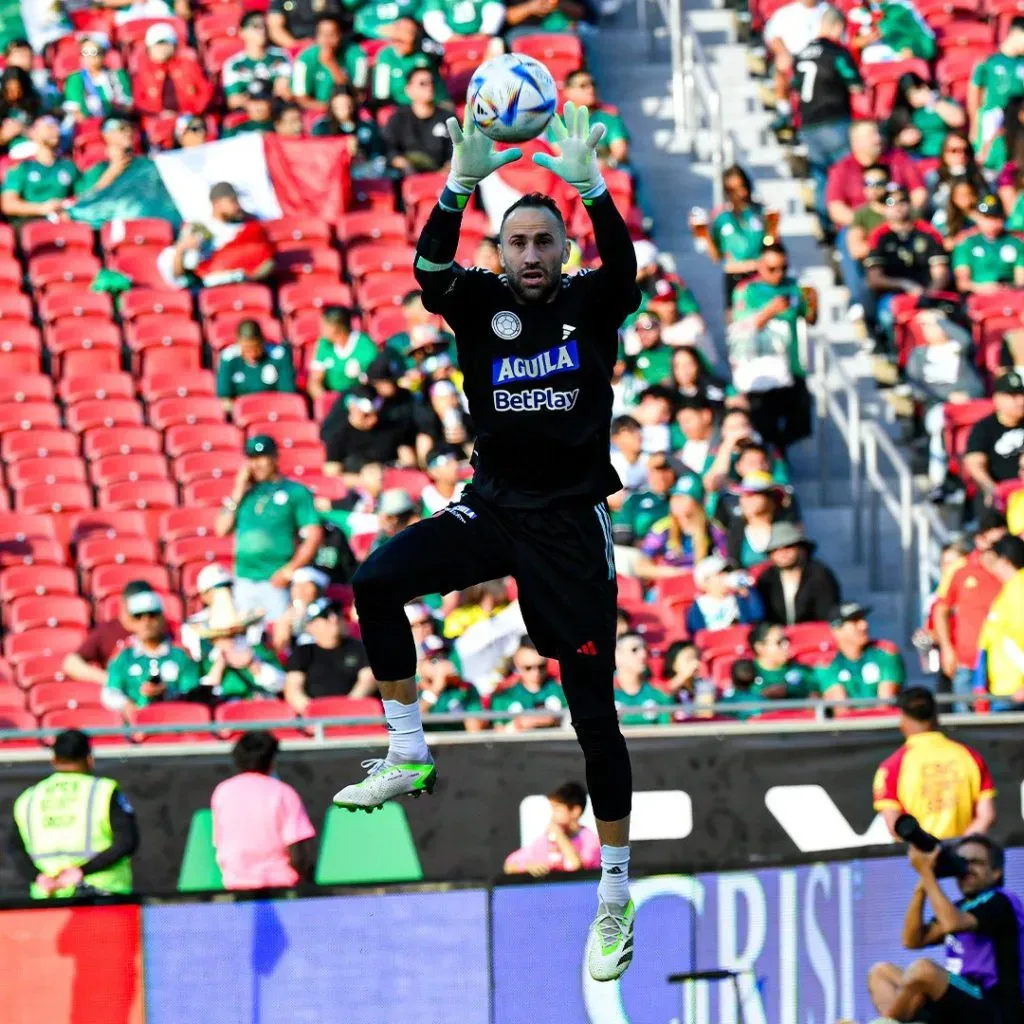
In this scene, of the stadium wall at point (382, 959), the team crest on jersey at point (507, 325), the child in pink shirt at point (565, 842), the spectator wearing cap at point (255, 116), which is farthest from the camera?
the spectator wearing cap at point (255, 116)

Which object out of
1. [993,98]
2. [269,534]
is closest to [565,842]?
[269,534]

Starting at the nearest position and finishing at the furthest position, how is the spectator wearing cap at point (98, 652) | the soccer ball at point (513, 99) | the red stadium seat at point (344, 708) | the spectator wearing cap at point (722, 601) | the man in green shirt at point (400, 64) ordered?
the soccer ball at point (513, 99)
the red stadium seat at point (344, 708)
the spectator wearing cap at point (722, 601)
the spectator wearing cap at point (98, 652)
the man in green shirt at point (400, 64)

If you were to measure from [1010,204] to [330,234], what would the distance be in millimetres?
4534

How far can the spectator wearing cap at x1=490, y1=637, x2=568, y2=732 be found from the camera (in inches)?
477

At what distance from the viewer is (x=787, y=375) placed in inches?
572

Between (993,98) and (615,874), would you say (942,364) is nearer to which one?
(993,98)

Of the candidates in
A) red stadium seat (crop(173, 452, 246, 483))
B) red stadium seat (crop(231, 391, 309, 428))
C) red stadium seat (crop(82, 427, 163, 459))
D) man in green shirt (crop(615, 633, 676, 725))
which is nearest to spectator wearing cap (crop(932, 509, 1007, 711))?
man in green shirt (crop(615, 633, 676, 725))

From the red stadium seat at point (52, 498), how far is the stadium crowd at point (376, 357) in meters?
0.03

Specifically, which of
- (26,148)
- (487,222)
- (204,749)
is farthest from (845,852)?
(26,148)

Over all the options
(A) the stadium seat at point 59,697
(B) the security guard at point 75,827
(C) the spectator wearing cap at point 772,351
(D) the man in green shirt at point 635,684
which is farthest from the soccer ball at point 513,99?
(C) the spectator wearing cap at point 772,351

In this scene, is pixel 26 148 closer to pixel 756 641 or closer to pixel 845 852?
pixel 756 641

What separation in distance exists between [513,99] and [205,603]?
6874 mm

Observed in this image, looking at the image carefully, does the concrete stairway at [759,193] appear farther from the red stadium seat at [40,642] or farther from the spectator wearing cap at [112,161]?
the red stadium seat at [40,642]

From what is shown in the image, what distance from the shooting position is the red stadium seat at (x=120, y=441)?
14.7 m
